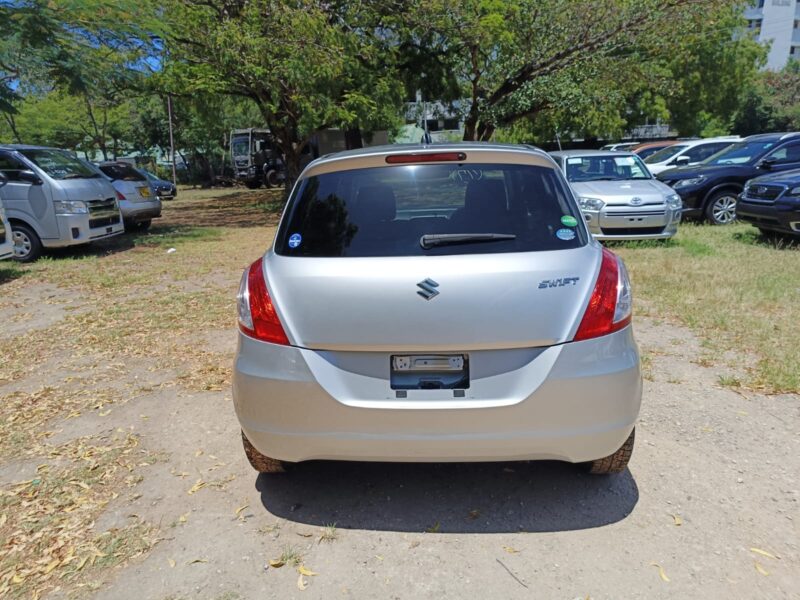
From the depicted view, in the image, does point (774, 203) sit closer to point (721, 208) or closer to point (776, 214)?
point (776, 214)

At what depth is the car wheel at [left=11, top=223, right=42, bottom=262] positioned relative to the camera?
34.1ft

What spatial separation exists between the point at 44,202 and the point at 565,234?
9.90m

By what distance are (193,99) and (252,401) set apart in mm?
16917

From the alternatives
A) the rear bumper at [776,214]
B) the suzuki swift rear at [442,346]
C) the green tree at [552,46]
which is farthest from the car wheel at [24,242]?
the rear bumper at [776,214]

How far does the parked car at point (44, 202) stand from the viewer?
399 inches

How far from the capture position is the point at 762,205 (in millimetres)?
9688

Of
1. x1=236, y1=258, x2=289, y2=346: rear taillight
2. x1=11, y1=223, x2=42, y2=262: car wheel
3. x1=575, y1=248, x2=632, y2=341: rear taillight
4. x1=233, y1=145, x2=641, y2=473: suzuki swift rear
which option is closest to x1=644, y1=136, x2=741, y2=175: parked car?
x1=11, y1=223, x2=42, y2=262: car wheel

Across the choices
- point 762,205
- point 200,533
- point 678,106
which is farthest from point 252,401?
point 678,106

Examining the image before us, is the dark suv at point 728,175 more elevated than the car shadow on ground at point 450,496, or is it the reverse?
the dark suv at point 728,175

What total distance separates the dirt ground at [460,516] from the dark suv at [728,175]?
29.8 ft

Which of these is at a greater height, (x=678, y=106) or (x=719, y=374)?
(x=678, y=106)

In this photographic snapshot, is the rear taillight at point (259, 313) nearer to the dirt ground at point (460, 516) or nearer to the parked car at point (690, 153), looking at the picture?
the dirt ground at point (460, 516)

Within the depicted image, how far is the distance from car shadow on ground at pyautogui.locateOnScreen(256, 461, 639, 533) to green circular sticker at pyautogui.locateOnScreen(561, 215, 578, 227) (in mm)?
1360

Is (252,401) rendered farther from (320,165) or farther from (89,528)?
(320,165)
